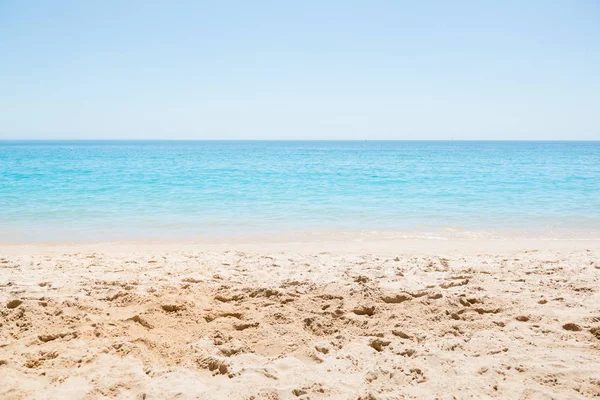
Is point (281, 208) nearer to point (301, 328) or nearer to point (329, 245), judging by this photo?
point (329, 245)

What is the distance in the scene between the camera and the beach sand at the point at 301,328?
308cm

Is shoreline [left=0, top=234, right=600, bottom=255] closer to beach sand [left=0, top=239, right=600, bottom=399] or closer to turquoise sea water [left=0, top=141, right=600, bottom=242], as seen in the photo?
turquoise sea water [left=0, top=141, right=600, bottom=242]

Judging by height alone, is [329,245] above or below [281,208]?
below

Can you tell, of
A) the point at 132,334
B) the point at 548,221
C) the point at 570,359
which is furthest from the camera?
the point at 548,221

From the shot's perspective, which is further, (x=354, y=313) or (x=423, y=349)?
(x=354, y=313)

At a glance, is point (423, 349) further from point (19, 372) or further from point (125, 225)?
point (125, 225)

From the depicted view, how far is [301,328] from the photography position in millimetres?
4051

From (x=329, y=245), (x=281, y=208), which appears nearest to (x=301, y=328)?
(x=329, y=245)

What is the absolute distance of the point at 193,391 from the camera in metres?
3.01

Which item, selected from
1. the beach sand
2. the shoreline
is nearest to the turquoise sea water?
the shoreline

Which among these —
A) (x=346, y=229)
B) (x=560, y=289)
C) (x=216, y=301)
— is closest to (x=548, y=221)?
(x=346, y=229)

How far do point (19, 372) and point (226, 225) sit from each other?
24.9ft

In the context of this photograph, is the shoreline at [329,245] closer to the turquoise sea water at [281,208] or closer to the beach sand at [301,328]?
the turquoise sea water at [281,208]

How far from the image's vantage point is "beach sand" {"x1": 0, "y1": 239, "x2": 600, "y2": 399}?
3084 mm
